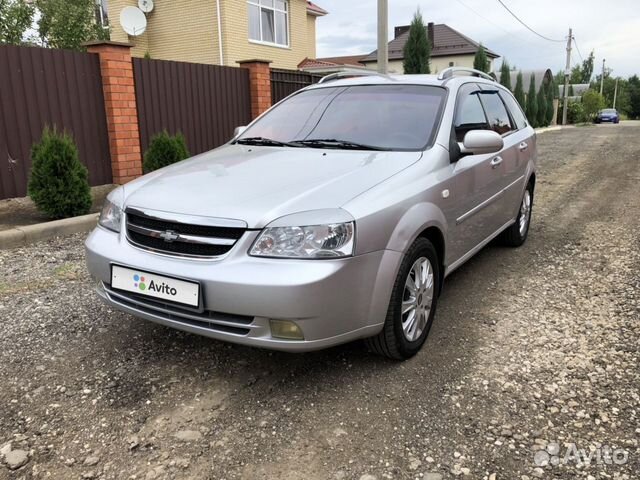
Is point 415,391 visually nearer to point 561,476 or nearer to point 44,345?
point 561,476

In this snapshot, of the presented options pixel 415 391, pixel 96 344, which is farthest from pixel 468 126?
pixel 96 344

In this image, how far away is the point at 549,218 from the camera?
711cm

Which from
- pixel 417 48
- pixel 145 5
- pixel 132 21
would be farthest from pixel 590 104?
pixel 132 21

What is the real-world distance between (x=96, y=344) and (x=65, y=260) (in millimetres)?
2079

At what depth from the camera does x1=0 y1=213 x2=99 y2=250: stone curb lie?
18.2 ft

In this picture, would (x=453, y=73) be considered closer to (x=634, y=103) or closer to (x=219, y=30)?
(x=219, y=30)

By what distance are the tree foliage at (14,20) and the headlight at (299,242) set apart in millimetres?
18743

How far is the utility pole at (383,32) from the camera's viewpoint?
9.91m

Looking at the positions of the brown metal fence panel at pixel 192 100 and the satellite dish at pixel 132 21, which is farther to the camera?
the satellite dish at pixel 132 21

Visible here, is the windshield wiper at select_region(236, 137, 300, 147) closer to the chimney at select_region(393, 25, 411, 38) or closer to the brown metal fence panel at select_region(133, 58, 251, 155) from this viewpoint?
the brown metal fence panel at select_region(133, 58, 251, 155)

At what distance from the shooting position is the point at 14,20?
709 inches

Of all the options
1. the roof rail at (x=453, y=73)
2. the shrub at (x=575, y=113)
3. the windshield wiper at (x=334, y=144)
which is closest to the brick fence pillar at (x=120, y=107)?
the windshield wiper at (x=334, y=144)

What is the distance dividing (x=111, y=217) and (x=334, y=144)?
58.9 inches

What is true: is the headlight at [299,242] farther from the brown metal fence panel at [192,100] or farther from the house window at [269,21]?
the house window at [269,21]
